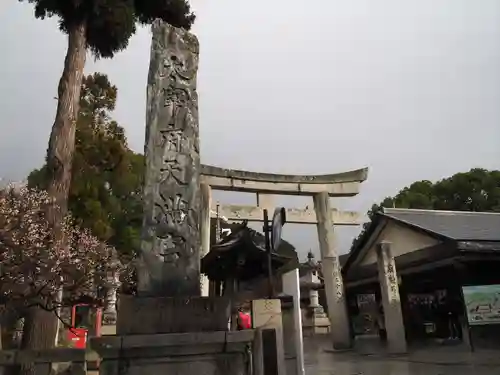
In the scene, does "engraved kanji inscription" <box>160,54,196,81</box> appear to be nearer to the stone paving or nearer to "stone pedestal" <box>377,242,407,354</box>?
Answer: the stone paving

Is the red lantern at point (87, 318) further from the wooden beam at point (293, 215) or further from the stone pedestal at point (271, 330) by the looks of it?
the stone pedestal at point (271, 330)

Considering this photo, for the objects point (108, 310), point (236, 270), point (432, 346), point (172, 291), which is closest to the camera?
point (172, 291)

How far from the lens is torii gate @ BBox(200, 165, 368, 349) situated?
17453 mm

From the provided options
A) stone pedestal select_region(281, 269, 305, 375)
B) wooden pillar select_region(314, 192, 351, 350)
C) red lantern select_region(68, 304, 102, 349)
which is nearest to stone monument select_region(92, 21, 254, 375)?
stone pedestal select_region(281, 269, 305, 375)

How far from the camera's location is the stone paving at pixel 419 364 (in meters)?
9.46

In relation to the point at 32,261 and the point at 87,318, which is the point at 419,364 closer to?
the point at 32,261

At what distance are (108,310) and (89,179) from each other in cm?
765

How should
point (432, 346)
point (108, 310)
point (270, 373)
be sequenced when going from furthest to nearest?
point (108, 310), point (432, 346), point (270, 373)

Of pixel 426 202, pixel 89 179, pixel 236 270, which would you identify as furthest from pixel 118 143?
pixel 426 202

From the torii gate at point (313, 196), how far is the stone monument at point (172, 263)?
11372 mm

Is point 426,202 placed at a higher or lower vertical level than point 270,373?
higher

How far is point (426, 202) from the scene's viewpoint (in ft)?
113

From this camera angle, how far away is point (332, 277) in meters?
18.5

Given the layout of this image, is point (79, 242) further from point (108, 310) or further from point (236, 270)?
point (108, 310)
